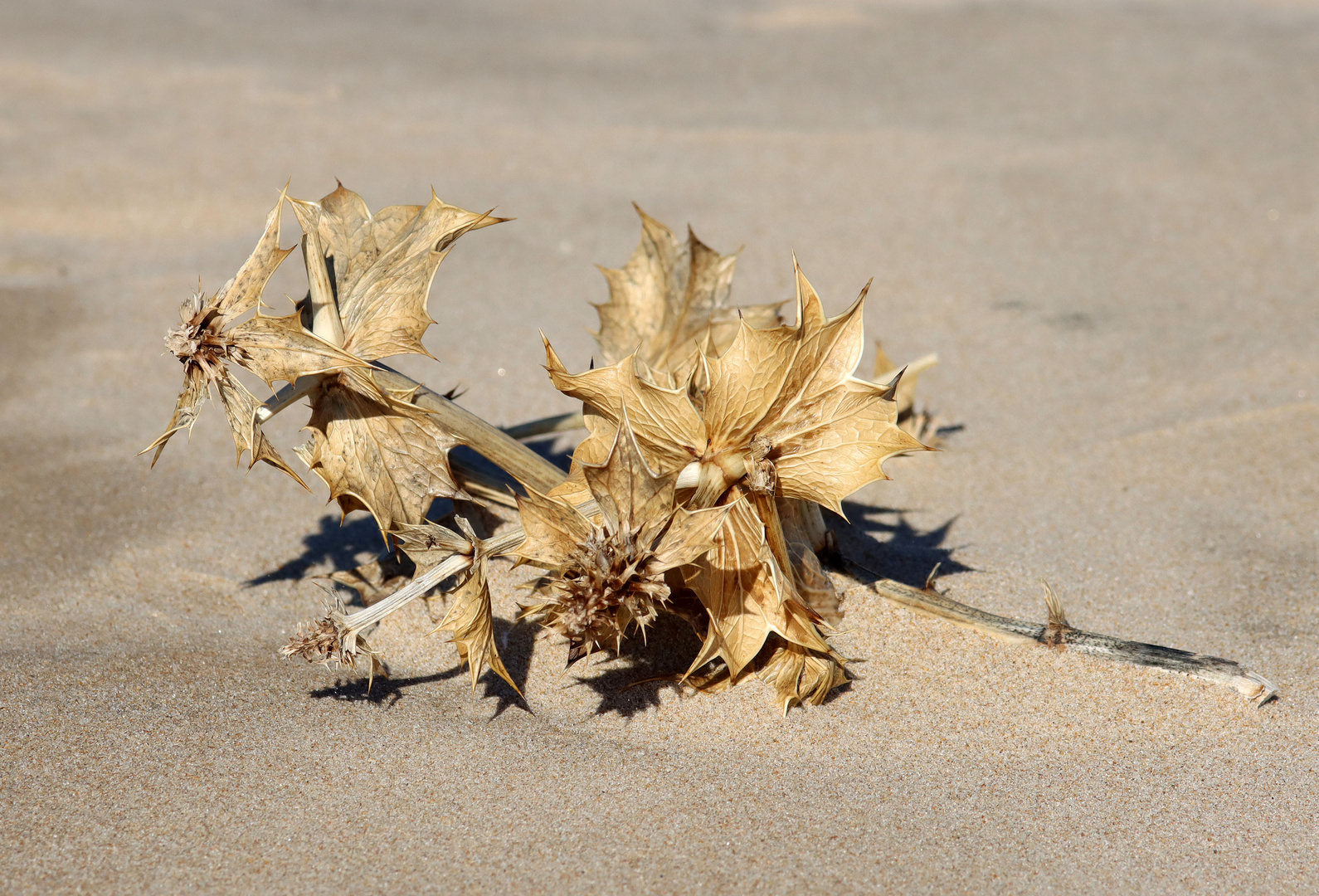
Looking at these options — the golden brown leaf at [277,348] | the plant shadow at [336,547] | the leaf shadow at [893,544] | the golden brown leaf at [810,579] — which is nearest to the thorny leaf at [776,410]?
the golden brown leaf at [810,579]

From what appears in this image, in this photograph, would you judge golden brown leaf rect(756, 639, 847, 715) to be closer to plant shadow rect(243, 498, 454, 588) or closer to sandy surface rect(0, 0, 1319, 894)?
sandy surface rect(0, 0, 1319, 894)

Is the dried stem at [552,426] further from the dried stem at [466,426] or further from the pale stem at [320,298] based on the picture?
the pale stem at [320,298]

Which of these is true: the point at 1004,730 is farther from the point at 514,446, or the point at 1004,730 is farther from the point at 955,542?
the point at 514,446

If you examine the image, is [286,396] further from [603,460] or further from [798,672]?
[798,672]

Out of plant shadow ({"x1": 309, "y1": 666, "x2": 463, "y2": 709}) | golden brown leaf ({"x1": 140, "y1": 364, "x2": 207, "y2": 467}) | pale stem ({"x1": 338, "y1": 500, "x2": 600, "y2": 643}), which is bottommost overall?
plant shadow ({"x1": 309, "y1": 666, "x2": 463, "y2": 709})

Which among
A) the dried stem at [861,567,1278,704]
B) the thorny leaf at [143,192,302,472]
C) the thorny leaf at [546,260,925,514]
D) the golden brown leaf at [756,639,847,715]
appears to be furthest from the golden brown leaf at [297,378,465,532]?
the dried stem at [861,567,1278,704]
